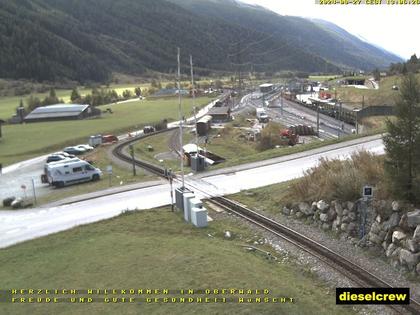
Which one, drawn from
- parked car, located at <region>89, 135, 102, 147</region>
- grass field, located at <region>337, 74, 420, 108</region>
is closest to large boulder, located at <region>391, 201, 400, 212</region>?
parked car, located at <region>89, 135, 102, 147</region>

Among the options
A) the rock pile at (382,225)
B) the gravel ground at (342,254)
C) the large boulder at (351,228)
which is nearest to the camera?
the gravel ground at (342,254)

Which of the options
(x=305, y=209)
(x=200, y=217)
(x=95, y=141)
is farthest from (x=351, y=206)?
(x=95, y=141)

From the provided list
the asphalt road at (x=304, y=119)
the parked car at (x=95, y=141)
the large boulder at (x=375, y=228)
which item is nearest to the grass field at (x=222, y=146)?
the parked car at (x=95, y=141)

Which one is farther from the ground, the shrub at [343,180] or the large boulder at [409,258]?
the shrub at [343,180]

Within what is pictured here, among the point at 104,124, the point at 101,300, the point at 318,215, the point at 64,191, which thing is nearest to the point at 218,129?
the point at 104,124

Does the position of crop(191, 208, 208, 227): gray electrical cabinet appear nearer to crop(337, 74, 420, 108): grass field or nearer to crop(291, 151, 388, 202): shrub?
crop(291, 151, 388, 202): shrub

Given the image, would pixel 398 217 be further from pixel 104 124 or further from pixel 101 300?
pixel 104 124

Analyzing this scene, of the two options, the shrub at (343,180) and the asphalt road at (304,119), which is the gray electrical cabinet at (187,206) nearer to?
the shrub at (343,180)

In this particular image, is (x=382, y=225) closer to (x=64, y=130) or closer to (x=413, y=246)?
(x=413, y=246)

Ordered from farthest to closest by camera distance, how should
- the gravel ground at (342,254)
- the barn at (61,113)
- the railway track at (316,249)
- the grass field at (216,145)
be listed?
1. the barn at (61,113)
2. the grass field at (216,145)
3. the railway track at (316,249)
4. the gravel ground at (342,254)
